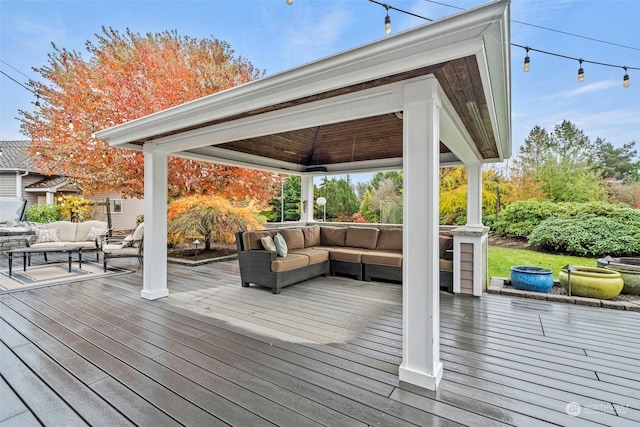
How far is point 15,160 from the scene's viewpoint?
40.2ft

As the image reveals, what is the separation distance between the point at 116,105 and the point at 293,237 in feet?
23.0

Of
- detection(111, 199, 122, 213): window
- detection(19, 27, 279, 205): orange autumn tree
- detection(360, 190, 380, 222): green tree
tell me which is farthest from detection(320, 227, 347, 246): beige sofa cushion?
detection(111, 199, 122, 213): window

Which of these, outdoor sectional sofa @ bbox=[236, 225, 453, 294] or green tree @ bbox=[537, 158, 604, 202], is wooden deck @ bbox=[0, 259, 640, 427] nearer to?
outdoor sectional sofa @ bbox=[236, 225, 453, 294]

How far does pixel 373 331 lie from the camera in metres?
3.19

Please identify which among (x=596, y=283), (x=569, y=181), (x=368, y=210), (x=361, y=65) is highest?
(x=361, y=65)

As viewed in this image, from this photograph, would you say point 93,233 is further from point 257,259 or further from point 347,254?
point 347,254

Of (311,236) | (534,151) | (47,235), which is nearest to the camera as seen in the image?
(311,236)

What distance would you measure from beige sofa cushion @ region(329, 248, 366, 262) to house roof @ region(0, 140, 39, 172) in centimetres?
1229

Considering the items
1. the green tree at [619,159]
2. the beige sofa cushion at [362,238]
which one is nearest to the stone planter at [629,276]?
the beige sofa cushion at [362,238]

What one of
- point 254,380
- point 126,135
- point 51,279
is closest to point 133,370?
point 254,380

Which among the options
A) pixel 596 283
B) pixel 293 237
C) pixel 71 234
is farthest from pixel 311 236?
pixel 71 234

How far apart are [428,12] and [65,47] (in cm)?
1115

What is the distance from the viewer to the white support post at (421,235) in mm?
2162

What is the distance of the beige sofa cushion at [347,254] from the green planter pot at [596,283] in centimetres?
323
